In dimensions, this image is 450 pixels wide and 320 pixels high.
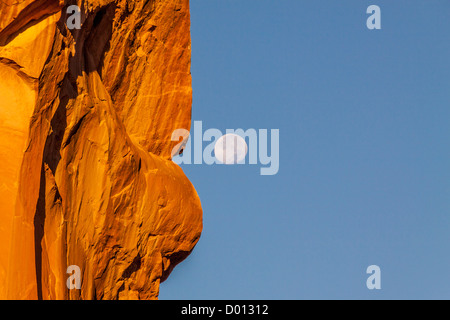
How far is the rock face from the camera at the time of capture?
14469mm

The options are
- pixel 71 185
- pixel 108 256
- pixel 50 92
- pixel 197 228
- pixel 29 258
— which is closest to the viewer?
pixel 29 258

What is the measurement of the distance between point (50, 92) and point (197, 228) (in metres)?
5.62

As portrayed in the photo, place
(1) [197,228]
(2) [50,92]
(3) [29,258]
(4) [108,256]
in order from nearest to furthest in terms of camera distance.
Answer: (3) [29,258] < (2) [50,92] < (4) [108,256] < (1) [197,228]

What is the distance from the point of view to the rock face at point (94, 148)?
14469 millimetres

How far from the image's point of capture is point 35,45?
14.9 m

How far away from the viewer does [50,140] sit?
15289 millimetres

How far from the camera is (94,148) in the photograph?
17.0m

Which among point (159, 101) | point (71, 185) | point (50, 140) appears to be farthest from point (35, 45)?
point (159, 101)

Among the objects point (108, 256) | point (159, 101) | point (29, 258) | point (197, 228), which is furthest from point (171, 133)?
point (29, 258)

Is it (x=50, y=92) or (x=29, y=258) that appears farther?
(x=50, y=92)
